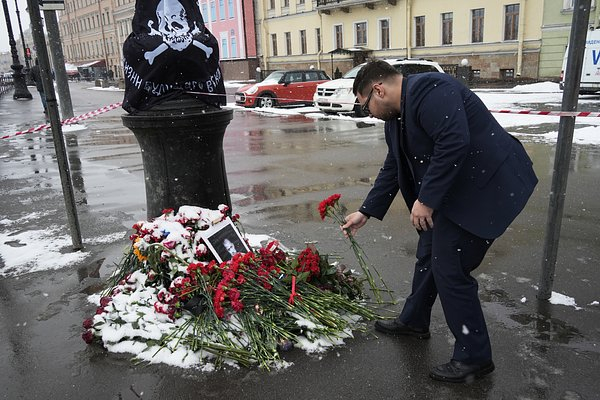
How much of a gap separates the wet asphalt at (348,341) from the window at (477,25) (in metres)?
22.5

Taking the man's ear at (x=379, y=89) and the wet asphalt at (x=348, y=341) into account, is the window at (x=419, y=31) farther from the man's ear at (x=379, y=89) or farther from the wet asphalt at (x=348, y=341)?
the man's ear at (x=379, y=89)

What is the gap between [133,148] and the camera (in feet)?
37.9

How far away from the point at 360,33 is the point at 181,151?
34.6 meters

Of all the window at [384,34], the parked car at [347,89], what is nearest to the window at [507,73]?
the window at [384,34]

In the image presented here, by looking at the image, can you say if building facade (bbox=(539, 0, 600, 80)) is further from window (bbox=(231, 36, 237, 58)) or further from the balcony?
window (bbox=(231, 36, 237, 58))

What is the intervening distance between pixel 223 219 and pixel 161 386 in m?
1.34

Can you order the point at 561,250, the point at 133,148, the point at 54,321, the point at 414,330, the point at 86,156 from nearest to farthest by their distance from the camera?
the point at 414,330 < the point at 54,321 < the point at 561,250 < the point at 86,156 < the point at 133,148

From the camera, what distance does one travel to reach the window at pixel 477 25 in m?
28.4

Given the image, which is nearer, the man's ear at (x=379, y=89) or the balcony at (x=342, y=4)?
the man's ear at (x=379, y=89)

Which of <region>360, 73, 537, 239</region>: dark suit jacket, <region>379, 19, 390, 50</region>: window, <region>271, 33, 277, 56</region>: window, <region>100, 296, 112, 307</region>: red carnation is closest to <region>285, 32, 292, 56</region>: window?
<region>271, 33, 277, 56</region>: window

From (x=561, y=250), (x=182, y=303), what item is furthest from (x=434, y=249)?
(x=561, y=250)

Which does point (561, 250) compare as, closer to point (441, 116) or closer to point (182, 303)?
point (441, 116)

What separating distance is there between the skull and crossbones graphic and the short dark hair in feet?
4.74

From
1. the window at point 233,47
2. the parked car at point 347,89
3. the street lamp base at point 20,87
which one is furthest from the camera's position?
the window at point 233,47
